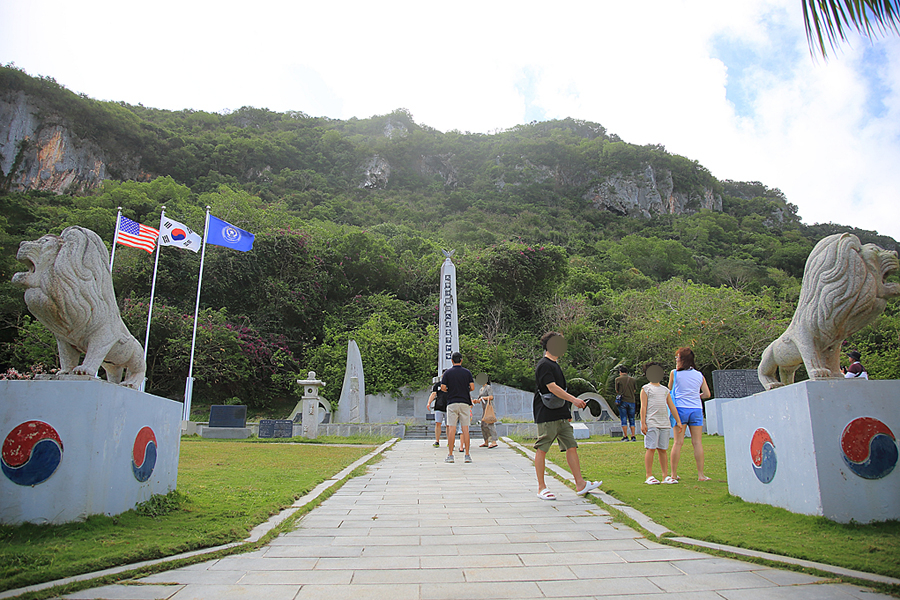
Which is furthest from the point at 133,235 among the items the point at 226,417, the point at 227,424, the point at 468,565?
the point at 468,565

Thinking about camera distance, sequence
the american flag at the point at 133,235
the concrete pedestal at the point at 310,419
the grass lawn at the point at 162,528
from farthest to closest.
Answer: the american flag at the point at 133,235
the concrete pedestal at the point at 310,419
the grass lawn at the point at 162,528

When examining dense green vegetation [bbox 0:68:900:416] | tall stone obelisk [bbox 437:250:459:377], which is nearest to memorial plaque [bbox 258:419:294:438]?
dense green vegetation [bbox 0:68:900:416]

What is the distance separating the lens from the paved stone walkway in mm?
2678

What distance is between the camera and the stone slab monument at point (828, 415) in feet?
12.0

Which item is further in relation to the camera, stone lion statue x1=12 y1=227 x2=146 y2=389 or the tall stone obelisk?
the tall stone obelisk

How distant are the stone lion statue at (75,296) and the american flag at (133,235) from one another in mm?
13616

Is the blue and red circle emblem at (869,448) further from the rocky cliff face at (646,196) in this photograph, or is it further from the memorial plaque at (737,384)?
the rocky cliff face at (646,196)

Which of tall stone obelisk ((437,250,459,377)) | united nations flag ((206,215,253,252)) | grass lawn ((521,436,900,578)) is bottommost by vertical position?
grass lawn ((521,436,900,578))

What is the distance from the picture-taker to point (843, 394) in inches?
150

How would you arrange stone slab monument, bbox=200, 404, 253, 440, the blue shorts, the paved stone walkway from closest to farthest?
1. the paved stone walkway
2. the blue shorts
3. stone slab monument, bbox=200, 404, 253, 440

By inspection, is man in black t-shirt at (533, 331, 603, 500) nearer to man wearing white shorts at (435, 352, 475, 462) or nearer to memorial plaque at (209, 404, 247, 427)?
man wearing white shorts at (435, 352, 475, 462)

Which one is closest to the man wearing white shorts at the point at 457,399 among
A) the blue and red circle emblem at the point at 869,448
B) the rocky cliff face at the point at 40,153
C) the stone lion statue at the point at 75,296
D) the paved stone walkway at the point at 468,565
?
the paved stone walkway at the point at 468,565

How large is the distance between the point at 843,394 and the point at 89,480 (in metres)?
5.44

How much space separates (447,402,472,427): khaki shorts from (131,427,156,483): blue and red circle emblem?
16.1 feet
